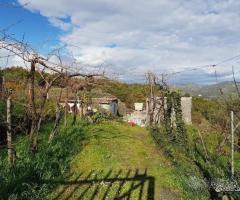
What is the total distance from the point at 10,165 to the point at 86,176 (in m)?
2.11

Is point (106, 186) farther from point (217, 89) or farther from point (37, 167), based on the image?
point (217, 89)

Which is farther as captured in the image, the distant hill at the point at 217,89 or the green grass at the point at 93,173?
the distant hill at the point at 217,89

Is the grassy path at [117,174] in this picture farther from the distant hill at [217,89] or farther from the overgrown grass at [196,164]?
the distant hill at [217,89]

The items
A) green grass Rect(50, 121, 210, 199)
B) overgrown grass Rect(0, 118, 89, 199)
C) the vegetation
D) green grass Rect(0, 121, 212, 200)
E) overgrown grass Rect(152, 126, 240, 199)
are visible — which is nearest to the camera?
overgrown grass Rect(0, 118, 89, 199)

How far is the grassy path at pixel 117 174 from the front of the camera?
9.27 m

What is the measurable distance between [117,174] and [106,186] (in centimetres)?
158

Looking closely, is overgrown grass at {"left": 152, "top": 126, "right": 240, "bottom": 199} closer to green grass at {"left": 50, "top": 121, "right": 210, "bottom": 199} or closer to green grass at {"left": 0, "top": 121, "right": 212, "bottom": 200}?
green grass at {"left": 0, "top": 121, "right": 212, "bottom": 200}

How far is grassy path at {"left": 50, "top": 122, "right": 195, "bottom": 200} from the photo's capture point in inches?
365

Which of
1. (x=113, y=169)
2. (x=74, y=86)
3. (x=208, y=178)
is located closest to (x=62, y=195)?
(x=113, y=169)

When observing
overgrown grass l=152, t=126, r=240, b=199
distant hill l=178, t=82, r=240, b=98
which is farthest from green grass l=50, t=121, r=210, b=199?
distant hill l=178, t=82, r=240, b=98

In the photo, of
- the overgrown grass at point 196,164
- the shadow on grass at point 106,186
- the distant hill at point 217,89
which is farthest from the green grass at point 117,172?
the distant hill at point 217,89

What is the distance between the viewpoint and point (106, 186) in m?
9.64

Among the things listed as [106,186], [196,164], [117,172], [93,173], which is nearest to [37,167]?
[93,173]

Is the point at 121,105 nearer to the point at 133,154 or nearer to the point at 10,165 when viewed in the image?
the point at 133,154
